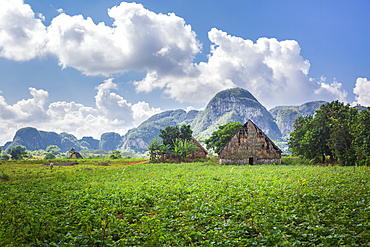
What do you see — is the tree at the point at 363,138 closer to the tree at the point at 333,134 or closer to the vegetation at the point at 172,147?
the tree at the point at 333,134

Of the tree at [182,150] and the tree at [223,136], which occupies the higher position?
the tree at [223,136]

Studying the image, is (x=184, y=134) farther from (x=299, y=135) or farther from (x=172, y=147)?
(x=299, y=135)

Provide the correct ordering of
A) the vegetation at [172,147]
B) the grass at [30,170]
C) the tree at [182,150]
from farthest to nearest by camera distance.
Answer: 1. the vegetation at [172,147]
2. the tree at [182,150]
3. the grass at [30,170]

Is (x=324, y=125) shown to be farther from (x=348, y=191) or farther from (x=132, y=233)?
(x=132, y=233)

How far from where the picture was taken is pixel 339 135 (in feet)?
78.0

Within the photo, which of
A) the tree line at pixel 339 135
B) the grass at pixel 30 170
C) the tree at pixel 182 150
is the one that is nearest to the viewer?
the grass at pixel 30 170

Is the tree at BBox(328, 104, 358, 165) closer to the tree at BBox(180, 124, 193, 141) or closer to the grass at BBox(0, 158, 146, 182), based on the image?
the tree at BBox(180, 124, 193, 141)

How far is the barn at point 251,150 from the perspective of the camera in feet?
98.5

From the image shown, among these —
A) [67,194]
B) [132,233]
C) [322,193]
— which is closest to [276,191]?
[322,193]

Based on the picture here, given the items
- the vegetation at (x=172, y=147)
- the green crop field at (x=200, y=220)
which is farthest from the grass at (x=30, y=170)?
the green crop field at (x=200, y=220)

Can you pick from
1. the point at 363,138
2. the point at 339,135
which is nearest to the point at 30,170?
the point at 363,138

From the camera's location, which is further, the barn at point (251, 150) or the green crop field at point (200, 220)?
the barn at point (251, 150)

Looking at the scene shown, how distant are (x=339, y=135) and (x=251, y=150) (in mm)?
11085

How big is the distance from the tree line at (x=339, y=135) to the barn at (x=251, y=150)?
149 inches
